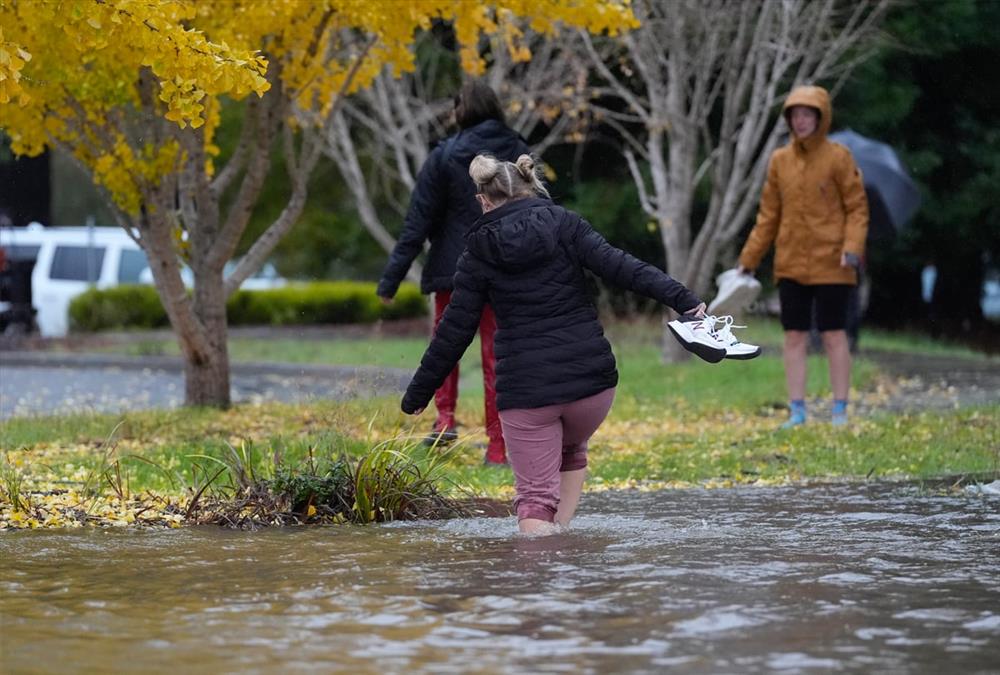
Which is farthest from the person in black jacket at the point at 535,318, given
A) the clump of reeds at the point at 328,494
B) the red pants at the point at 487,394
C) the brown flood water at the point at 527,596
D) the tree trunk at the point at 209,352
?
the tree trunk at the point at 209,352

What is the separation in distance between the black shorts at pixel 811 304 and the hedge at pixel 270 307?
50.7ft

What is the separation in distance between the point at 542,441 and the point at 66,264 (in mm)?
22220

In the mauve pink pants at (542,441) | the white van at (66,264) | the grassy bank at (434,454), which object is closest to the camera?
the mauve pink pants at (542,441)

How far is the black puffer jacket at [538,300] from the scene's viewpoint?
20.8ft

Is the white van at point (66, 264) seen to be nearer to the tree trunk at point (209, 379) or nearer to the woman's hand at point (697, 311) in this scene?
the tree trunk at point (209, 379)

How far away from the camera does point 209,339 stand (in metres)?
11.8

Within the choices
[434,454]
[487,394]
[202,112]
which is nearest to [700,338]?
[434,454]

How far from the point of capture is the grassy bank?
7.51 m

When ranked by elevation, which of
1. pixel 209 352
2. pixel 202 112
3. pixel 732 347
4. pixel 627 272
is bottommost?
pixel 209 352

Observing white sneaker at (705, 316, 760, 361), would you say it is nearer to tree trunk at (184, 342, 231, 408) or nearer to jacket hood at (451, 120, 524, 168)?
jacket hood at (451, 120, 524, 168)

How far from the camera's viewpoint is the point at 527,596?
542 cm

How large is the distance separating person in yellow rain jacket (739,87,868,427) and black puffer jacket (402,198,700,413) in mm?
4324

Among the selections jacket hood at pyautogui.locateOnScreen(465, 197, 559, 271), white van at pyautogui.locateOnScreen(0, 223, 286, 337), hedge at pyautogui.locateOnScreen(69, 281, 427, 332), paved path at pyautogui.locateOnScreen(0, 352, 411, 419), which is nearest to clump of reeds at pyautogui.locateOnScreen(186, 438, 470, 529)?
jacket hood at pyautogui.locateOnScreen(465, 197, 559, 271)

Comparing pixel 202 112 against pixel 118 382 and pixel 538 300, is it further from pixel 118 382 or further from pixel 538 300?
pixel 118 382
